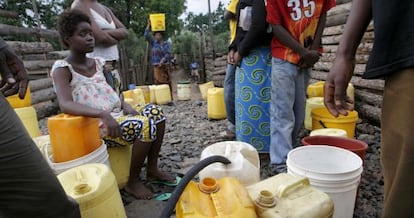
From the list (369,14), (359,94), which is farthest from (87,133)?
(359,94)

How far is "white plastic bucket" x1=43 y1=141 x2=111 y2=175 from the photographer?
194cm

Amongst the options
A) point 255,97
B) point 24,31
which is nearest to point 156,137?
point 255,97

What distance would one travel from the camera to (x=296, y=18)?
2.55m

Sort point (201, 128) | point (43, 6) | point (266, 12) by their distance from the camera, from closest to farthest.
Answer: point (266, 12) → point (201, 128) → point (43, 6)

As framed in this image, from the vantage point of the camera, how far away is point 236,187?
50.3 inches

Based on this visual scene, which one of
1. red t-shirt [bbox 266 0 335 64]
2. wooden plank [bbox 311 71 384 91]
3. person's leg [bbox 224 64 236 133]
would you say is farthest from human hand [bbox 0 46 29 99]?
wooden plank [bbox 311 71 384 91]

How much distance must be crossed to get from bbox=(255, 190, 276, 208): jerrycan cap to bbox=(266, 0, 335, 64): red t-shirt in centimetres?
160

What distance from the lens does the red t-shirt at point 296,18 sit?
2512 millimetres

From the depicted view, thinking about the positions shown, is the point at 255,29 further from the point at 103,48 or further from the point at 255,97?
the point at 103,48

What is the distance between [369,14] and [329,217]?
88cm

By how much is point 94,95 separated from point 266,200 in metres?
1.70

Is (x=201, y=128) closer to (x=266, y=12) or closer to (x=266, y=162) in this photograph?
(x=266, y=162)

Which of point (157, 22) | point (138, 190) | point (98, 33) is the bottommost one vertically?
point (138, 190)

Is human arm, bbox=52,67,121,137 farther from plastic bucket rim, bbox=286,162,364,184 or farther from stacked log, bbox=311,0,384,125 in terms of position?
stacked log, bbox=311,0,384,125
